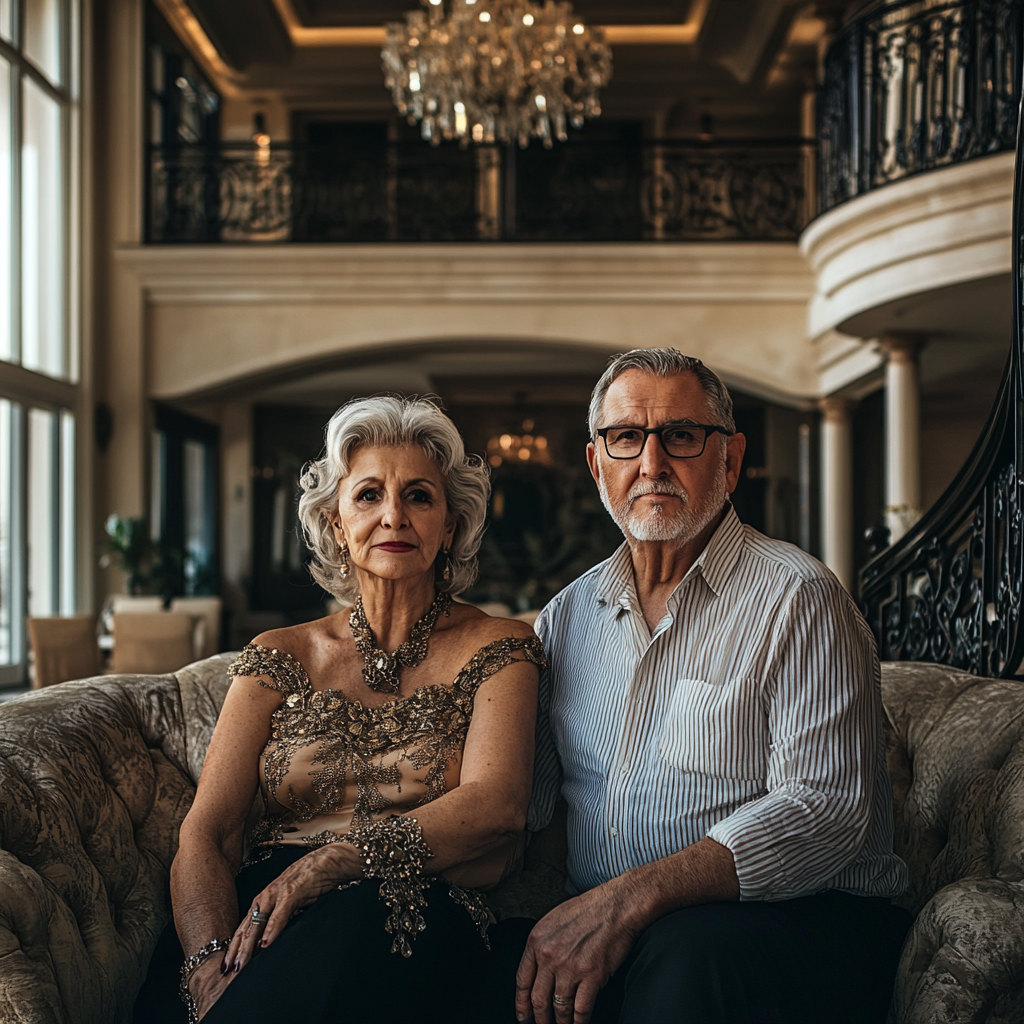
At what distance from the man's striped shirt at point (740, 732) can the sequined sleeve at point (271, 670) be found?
22.1 inches

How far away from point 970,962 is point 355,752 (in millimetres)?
1173

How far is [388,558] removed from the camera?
7.56 ft

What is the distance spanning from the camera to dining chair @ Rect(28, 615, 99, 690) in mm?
7258

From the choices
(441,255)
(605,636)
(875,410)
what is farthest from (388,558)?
(875,410)

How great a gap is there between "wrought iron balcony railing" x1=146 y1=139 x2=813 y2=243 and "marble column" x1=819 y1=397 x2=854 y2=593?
6.12 feet

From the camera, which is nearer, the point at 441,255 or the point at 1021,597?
the point at 1021,597

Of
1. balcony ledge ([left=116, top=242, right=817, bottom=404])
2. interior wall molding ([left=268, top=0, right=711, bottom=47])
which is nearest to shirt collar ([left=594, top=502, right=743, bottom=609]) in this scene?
balcony ledge ([left=116, top=242, right=817, bottom=404])

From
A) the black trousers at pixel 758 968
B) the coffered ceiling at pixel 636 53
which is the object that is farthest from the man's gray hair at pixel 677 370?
the coffered ceiling at pixel 636 53

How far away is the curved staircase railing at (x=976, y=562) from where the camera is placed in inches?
114

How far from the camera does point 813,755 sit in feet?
6.35

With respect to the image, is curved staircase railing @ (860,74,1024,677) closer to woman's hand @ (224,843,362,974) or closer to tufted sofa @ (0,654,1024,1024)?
tufted sofa @ (0,654,1024,1024)

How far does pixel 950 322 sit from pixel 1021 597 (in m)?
5.65

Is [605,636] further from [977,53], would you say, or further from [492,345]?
[492,345]

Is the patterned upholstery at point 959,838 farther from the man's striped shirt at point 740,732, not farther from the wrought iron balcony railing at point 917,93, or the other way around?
the wrought iron balcony railing at point 917,93
